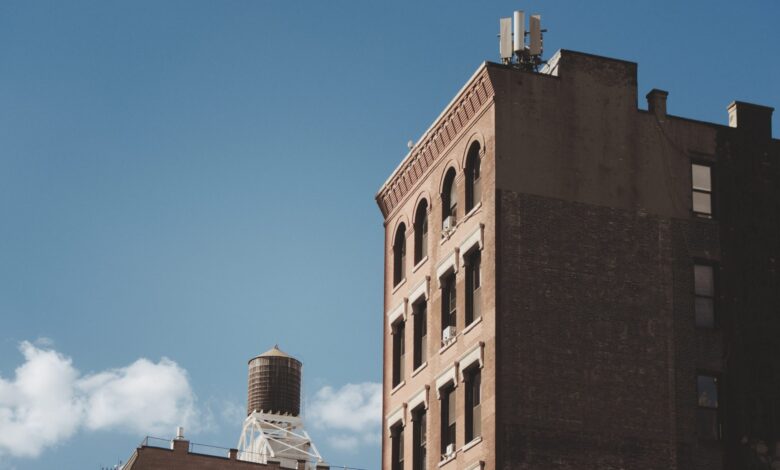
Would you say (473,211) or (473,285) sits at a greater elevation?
(473,211)

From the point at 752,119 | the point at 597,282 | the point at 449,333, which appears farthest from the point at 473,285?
the point at 752,119

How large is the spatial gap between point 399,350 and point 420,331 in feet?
6.54

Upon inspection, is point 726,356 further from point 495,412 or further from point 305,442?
point 305,442

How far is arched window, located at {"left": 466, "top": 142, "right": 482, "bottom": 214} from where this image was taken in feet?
160

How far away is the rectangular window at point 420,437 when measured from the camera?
5075 centimetres

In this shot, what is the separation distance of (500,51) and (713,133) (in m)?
7.15

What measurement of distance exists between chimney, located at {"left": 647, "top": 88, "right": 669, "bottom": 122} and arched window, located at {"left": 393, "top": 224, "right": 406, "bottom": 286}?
409 inches

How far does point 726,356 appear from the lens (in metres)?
47.2

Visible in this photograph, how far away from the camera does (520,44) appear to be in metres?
50.2

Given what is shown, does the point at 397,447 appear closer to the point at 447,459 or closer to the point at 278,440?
the point at 447,459

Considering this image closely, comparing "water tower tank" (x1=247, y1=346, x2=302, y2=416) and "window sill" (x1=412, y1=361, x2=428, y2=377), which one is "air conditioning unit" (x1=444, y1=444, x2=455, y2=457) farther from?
"water tower tank" (x1=247, y1=346, x2=302, y2=416)

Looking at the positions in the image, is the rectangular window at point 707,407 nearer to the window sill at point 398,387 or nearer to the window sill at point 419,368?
the window sill at point 419,368

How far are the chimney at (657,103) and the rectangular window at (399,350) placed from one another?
11332mm

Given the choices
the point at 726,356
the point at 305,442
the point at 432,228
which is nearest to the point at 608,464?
the point at 726,356
